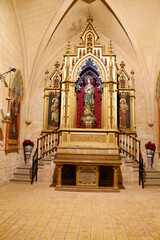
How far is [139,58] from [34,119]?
6.08m

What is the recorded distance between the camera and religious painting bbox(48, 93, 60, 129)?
9.90 metres

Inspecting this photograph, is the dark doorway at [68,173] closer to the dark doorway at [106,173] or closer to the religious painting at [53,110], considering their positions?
the dark doorway at [106,173]

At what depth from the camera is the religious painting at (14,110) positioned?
Answer: 298 inches

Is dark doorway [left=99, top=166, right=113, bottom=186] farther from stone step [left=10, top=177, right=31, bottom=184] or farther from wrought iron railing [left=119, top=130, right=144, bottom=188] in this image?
stone step [left=10, top=177, right=31, bottom=184]

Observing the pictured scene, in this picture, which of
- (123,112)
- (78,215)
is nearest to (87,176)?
(78,215)

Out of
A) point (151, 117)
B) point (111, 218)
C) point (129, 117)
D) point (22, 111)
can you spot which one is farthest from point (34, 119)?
point (111, 218)

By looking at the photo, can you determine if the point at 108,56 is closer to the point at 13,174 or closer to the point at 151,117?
the point at 151,117

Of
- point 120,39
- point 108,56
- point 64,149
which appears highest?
point 120,39

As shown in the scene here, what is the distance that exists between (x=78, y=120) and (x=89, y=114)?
126 centimetres

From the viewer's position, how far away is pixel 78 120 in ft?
31.2

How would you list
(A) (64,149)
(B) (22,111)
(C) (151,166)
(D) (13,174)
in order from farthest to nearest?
(B) (22,111) < (C) (151,166) < (D) (13,174) < (A) (64,149)

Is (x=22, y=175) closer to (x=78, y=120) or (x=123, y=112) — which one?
(x=78, y=120)

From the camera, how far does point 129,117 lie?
973 cm

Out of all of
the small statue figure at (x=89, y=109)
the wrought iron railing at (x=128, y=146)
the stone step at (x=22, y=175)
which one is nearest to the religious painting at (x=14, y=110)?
the stone step at (x=22, y=175)
